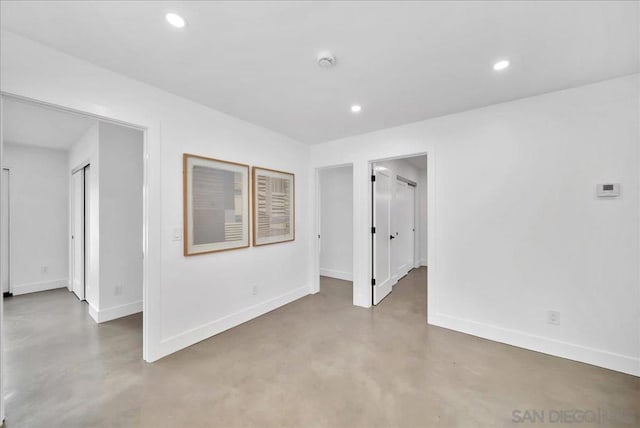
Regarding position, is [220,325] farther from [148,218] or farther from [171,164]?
[171,164]

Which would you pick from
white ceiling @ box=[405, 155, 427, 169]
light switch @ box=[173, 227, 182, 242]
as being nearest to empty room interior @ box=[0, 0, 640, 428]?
light switch @ box=[173, 227, 182, 242]

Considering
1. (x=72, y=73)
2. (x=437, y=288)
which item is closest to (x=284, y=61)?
(x=72, y=73)

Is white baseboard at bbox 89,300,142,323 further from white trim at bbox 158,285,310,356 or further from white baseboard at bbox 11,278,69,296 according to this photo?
white baseboard at bbox 11,278,69,296

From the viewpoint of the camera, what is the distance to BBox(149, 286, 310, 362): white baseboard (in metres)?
2.38

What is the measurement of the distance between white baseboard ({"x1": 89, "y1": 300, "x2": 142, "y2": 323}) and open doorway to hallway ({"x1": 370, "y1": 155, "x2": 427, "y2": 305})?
329cm

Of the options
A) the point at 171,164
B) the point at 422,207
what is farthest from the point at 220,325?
the point at 422,207

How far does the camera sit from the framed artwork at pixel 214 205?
2557 mm

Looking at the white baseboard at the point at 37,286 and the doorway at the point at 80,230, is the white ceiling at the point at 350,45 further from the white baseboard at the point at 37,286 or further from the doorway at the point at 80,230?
the white baseboard at the point at 37,286

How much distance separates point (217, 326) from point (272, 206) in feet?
5.26

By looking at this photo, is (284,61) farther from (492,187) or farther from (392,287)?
(392,287)

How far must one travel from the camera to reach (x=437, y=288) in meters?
3.02

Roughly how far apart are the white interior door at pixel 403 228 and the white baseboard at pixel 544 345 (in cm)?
174

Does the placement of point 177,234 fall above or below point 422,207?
below

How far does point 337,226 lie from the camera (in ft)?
17.4
